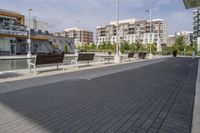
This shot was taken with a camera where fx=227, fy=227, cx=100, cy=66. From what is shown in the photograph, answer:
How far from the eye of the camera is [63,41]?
70.5 meters

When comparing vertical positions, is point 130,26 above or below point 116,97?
above

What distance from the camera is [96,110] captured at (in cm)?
523

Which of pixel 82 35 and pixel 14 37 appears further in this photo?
pixel 82 35

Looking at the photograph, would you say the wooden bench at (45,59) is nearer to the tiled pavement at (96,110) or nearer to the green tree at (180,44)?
the tiled pavement at (96,110)

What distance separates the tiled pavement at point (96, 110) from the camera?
4.14 m

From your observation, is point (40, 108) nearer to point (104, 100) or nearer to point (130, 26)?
point (104, 100)

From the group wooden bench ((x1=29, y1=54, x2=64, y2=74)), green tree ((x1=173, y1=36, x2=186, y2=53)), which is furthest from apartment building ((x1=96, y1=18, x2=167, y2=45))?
wooden bench ((x1=29, y1=54, x2=64, y2=74))

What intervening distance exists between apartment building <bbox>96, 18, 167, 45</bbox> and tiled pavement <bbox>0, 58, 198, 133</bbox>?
4094 inches

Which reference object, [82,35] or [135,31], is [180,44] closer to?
[135,31]

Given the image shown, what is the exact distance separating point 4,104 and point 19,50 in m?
48.5

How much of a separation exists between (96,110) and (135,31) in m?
124

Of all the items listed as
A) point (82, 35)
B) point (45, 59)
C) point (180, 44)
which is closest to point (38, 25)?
point (180, 44)

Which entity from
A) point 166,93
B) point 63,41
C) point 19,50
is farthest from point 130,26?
point 166,93

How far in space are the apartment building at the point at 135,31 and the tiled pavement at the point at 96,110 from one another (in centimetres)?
10399
